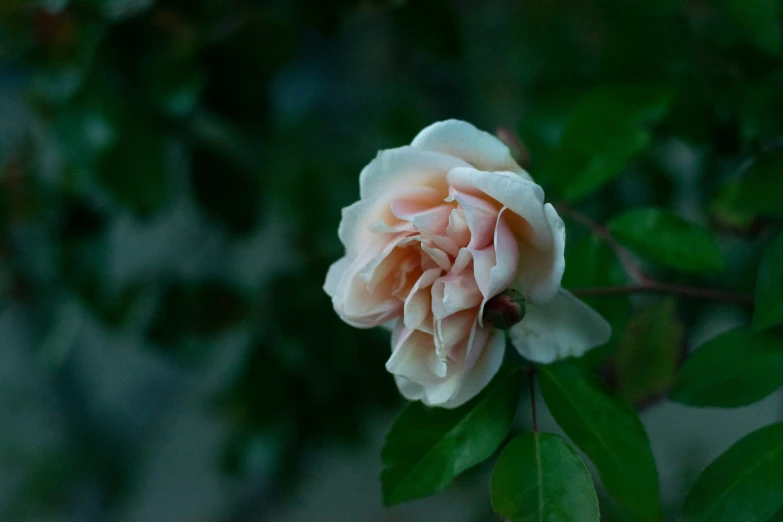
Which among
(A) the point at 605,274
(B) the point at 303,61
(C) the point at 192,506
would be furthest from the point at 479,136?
(C) the point at 192,506

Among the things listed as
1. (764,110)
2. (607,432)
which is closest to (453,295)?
(607,432)

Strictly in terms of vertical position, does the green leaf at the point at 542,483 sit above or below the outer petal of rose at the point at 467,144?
below

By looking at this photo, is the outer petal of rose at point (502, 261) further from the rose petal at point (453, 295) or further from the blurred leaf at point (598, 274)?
the blurred leaf at point (598, 274)

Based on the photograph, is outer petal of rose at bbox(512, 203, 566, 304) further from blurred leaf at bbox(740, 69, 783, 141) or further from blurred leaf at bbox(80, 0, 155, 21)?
blurred leaf at bbox(80, 0, 155, 21)

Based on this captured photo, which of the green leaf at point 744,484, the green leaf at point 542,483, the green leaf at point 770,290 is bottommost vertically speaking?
the green leaf at point 744,484

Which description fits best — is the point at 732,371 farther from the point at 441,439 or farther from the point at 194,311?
the point at 194,311

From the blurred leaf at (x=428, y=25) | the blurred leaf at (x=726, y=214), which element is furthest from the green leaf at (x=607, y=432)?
the blurred leaf at (x=428, y=25)

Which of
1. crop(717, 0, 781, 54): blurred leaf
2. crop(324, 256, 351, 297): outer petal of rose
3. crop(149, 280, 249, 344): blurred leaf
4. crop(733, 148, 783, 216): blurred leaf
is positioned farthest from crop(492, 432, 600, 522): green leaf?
crop(149, 280, 249, 344): blurred leaf

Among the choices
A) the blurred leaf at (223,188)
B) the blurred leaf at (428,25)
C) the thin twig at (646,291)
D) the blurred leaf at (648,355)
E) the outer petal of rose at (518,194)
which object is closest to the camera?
the outer petal of rose at (518,194)
